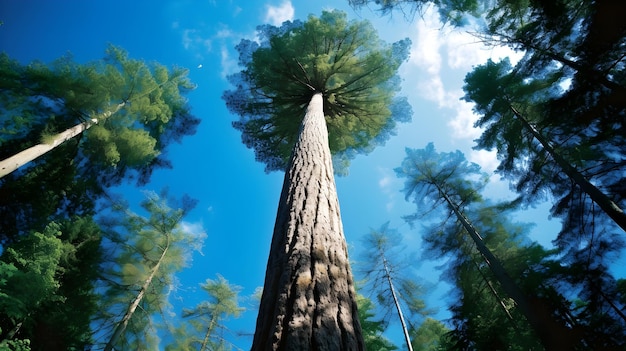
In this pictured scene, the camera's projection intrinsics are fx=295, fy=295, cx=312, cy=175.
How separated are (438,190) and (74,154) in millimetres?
12648

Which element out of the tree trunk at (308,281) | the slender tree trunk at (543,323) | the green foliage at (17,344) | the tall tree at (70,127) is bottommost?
the tree trunk at (308,281)

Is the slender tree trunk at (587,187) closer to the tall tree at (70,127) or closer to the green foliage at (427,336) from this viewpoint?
the green foliage at (427,336)

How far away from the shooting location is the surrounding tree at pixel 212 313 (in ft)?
41.2

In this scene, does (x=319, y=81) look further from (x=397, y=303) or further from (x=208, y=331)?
(x=208, y=331)

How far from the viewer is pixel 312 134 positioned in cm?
491

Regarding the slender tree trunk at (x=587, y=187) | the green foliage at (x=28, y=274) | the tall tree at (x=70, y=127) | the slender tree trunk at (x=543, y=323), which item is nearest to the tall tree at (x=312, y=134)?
the tall tree at (x=70, y=127)

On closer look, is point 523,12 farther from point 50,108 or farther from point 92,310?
point 92,310

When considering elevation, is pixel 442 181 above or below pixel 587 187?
above

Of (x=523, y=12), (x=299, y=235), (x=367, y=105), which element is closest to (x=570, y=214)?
(x=523, y=12)

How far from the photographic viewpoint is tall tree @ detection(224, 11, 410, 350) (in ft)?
5.41

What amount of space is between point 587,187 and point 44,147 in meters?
12.2

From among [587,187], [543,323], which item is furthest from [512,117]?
[543,323]

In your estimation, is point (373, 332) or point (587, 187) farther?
point (373, 332)

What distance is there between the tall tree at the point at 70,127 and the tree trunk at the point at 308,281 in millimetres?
8246
